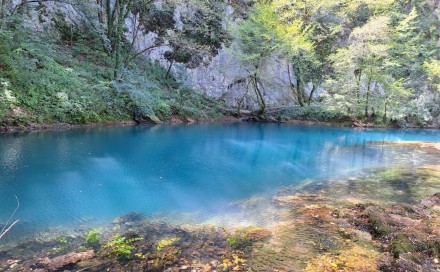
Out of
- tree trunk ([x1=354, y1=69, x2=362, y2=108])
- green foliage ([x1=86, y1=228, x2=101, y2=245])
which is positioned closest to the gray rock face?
tree trunk ([x1=354, y1=69, x2=362, y2=108])

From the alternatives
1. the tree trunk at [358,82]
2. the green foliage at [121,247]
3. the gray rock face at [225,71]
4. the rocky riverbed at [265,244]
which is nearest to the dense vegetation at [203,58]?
the tree trunk at [358,82]

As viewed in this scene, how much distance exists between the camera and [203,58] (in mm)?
26219

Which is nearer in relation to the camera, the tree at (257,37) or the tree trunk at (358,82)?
the tree at (257,37)

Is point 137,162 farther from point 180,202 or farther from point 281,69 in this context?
point 281,69

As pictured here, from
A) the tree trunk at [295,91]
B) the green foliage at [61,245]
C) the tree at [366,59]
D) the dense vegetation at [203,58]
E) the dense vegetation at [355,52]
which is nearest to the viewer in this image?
the green foliage at [61,245]

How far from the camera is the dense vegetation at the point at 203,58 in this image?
1430 cm

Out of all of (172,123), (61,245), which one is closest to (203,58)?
(172,123)

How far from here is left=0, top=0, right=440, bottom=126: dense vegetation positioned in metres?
14.3

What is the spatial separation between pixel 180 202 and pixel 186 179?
181cm

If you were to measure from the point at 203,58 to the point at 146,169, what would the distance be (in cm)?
1871

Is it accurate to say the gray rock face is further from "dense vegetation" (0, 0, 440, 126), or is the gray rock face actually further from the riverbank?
the riverbank

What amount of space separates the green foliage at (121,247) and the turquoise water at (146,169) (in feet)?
3.72

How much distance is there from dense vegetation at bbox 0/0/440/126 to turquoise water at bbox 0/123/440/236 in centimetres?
260

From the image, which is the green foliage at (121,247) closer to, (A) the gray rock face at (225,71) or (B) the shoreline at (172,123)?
(B) the shoreline at (172,123)
